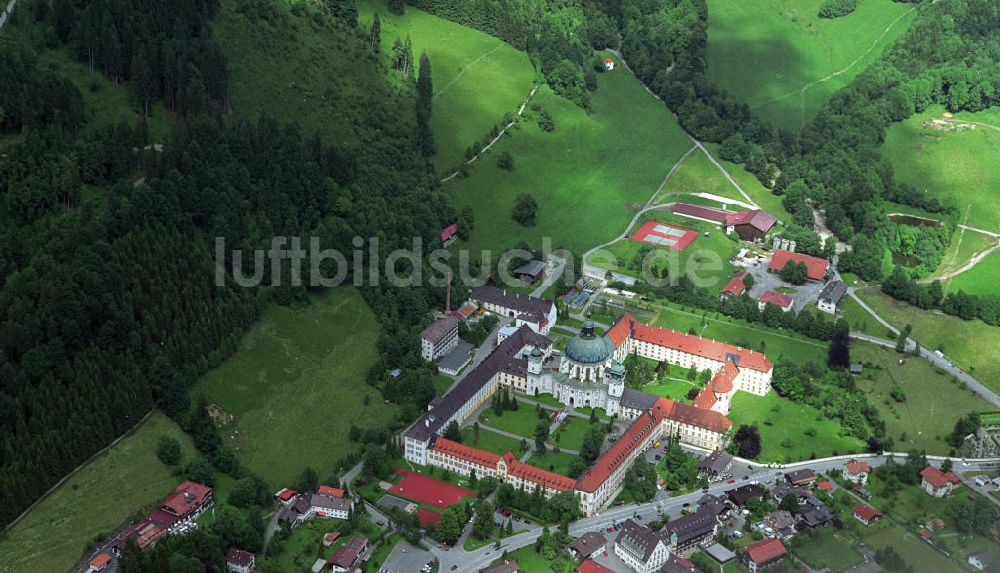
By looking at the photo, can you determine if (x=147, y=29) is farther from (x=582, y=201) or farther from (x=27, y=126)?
(x=582, y=201)

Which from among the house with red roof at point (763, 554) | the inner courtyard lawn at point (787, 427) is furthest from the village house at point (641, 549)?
the inner courtyard lawn at point (787, 427)

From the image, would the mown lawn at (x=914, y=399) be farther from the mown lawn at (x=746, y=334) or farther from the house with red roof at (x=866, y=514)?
the house with red roof at (x=866, y=514)

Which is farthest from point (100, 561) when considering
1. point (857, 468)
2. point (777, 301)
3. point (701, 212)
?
point (701, 212)

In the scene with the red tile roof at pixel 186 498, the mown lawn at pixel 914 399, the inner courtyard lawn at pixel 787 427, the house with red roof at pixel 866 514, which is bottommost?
the inner courtyard lawn at pixel 787 427

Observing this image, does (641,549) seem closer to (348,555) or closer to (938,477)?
(348,555)

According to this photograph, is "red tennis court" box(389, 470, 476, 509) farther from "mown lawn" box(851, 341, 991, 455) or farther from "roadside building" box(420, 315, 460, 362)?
"mown lawn" box(851, 341, 991, 455)

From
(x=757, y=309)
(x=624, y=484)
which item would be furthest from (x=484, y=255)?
(x=624, y=484)
